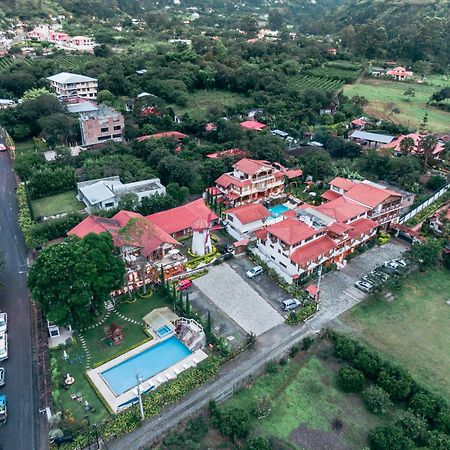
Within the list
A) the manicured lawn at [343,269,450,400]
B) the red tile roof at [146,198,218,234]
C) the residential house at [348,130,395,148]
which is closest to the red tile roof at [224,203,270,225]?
the red tile roof at [146,198,218,234]

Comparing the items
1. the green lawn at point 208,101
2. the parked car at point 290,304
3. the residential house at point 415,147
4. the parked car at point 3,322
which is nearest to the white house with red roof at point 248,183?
the parked car at point 290,304

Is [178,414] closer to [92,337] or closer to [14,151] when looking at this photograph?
[92,337]

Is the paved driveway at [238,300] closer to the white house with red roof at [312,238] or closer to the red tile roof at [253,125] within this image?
the white house with red roof at [312,238]

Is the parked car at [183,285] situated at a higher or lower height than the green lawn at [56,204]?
lower

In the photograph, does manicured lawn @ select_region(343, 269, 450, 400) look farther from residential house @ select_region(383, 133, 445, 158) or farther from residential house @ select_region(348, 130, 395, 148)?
residential house @ select_region(348, 130, 395, 148)

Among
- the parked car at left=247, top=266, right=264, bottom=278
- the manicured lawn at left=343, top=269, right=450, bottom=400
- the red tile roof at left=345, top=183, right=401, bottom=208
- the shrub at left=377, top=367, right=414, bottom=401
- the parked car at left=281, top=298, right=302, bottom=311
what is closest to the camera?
the shrub at left=377, top=367, right=414, bottom=401
